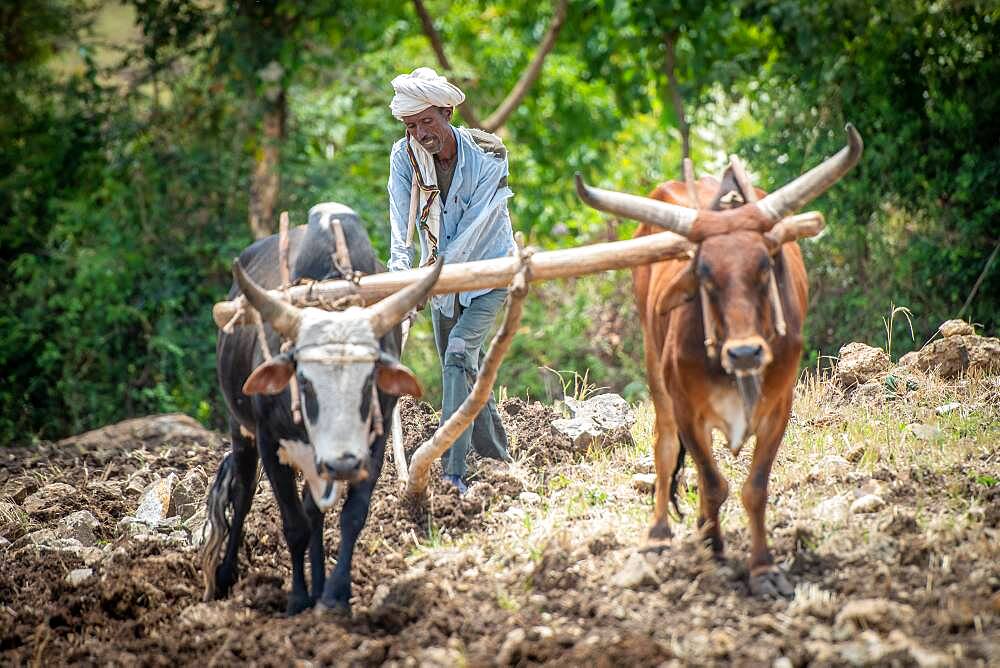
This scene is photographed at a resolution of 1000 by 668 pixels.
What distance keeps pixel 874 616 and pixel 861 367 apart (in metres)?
4.02

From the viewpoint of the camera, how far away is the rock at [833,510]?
18.7 ft

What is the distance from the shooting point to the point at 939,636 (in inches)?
169

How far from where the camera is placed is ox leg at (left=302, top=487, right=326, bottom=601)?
217 inches

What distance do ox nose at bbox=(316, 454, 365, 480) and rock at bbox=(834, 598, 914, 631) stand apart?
1896 millimetres

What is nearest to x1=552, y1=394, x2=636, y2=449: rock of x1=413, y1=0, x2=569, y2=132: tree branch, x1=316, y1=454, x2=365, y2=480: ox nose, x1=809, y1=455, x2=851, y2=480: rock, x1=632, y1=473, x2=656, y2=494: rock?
x1=632, y1=473, x2=656, y2=494: rock

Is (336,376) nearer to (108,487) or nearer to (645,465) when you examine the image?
(645,465)

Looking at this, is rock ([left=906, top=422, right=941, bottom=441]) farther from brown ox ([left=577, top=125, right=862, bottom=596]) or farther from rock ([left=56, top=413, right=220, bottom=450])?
rock ([left=56, top=413, right=220, bottom=450])

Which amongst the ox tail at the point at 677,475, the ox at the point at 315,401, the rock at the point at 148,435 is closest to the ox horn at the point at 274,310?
the ox at the point at 315,401

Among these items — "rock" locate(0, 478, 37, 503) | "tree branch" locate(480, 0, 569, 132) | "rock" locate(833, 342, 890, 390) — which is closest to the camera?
"rock" locate(0, 478, 37, 503)

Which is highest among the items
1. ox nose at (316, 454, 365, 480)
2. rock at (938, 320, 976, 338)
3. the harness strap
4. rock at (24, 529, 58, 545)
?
the harness strap

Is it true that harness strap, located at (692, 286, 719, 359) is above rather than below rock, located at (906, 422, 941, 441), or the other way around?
above

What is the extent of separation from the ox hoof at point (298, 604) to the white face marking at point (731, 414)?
1941 millimetres

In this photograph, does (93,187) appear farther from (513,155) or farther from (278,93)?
(513,155)

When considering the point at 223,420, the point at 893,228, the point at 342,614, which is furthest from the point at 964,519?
the point at 223,420
